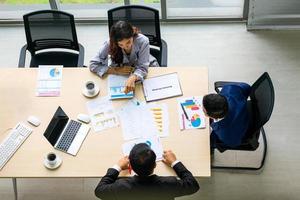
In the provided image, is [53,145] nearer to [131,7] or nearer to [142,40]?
[142,40]

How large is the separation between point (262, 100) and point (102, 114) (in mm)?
1117

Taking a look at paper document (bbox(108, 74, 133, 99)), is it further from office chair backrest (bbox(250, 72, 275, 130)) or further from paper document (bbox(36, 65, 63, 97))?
office chair backrest (bbox(250, 72, 275, 130))

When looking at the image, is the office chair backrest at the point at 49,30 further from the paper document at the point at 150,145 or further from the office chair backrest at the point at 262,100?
the office chair backrest at the point at 262,100

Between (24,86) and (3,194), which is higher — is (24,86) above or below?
above

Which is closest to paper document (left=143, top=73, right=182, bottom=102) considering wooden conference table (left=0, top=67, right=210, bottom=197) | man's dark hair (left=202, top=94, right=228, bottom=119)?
wooden conference table (left=0, top=67, right=210, bottom=197)

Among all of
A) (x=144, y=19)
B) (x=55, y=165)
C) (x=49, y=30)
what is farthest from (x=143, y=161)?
(x=49, y=30)

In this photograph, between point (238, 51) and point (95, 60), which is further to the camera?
point (238, 51)

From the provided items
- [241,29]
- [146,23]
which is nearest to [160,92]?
[146,23]

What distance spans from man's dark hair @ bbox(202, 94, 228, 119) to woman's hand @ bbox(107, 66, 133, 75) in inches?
28.9

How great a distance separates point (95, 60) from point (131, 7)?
57 cm


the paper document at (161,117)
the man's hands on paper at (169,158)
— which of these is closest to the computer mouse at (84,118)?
the paper document at (161,117)

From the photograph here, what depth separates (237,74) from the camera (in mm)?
4430

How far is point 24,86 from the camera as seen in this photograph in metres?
3.50

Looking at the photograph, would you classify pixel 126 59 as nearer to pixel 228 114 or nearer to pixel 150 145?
pixel 150 145
